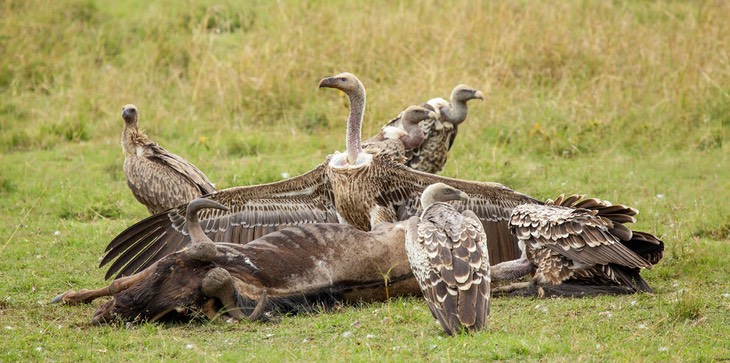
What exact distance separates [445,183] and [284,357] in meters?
2.53

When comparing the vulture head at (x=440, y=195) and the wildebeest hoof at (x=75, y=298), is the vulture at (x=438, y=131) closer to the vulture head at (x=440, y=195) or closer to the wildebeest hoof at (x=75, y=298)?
the vulture head at (x=440, y=195)

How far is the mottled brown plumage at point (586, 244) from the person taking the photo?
691 centimetres

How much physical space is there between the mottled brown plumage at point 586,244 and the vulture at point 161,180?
2.87m

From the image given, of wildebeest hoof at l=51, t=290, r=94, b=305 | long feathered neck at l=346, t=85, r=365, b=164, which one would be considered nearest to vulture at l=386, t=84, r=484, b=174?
long feathered neck at l=346, t=85, r=365, b=164

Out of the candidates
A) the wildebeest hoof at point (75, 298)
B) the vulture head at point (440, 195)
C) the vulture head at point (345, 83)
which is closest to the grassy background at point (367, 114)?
the wildebeest hoof at point (75, 298)

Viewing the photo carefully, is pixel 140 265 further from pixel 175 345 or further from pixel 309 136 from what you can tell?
pixel 309 136

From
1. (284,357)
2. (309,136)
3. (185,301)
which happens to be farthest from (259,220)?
(309,136)

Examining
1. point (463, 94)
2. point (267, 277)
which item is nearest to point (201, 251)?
point (267, 277)

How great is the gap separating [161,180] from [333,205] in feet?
5.10

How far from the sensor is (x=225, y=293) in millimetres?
6199

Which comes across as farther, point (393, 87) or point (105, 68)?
point (105, 68)

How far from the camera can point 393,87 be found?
40.3 ft

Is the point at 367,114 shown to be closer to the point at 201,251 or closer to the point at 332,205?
the point at 332,205

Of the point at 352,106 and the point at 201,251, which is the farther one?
the point at 352,106
